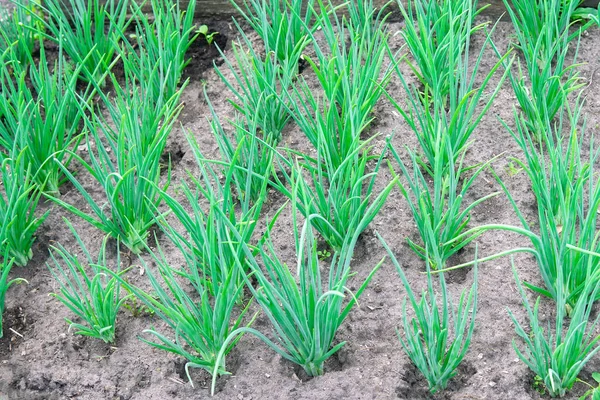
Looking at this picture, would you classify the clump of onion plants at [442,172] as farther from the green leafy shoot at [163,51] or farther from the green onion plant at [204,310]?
the green leafy shoot at [163,51]

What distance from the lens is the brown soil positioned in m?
1.86

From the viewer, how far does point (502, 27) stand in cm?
291

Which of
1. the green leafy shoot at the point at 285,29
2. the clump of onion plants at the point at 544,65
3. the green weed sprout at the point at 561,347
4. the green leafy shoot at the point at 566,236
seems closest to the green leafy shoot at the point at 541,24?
the clump of onion plants at the point at 544,65

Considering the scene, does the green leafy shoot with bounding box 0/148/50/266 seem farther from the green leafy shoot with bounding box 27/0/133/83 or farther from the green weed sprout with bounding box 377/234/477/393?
the green weed sprout with bounding box 377/234/477/393

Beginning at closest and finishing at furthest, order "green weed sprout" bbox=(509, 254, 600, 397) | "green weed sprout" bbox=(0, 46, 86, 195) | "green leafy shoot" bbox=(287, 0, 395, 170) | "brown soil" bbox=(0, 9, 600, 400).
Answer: "green weed sprout" bbox=(509, 254, 600, 397) < "brown soil" bbox=(0, 9, 600, 400) < "green leafy shoot" bbox=(287, 0, 395, 170) < "green weed sprout" bbox=(0, 46, 86, 195)

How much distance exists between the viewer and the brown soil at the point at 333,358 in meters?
1.86

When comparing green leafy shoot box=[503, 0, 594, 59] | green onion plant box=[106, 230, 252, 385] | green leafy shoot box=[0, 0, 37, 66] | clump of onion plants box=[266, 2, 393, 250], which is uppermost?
green leafy shoot box=[0, 0, 37, 66]

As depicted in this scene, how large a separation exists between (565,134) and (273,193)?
98 centimetres

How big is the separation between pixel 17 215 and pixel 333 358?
998mm

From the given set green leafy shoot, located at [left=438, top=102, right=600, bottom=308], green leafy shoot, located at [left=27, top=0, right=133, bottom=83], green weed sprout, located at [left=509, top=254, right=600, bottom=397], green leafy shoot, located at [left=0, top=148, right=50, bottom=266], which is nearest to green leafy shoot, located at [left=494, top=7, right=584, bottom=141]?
green leafy shoot, located at [left=438, top=102, right=600, bottom=308]

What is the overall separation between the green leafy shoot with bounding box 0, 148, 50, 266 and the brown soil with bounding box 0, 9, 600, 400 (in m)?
0.08

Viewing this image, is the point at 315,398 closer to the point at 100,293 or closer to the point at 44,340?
the point at 100,293

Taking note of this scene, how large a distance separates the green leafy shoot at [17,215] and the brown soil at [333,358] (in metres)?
0.08

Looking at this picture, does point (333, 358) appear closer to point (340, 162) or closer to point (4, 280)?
point (340, 162)
